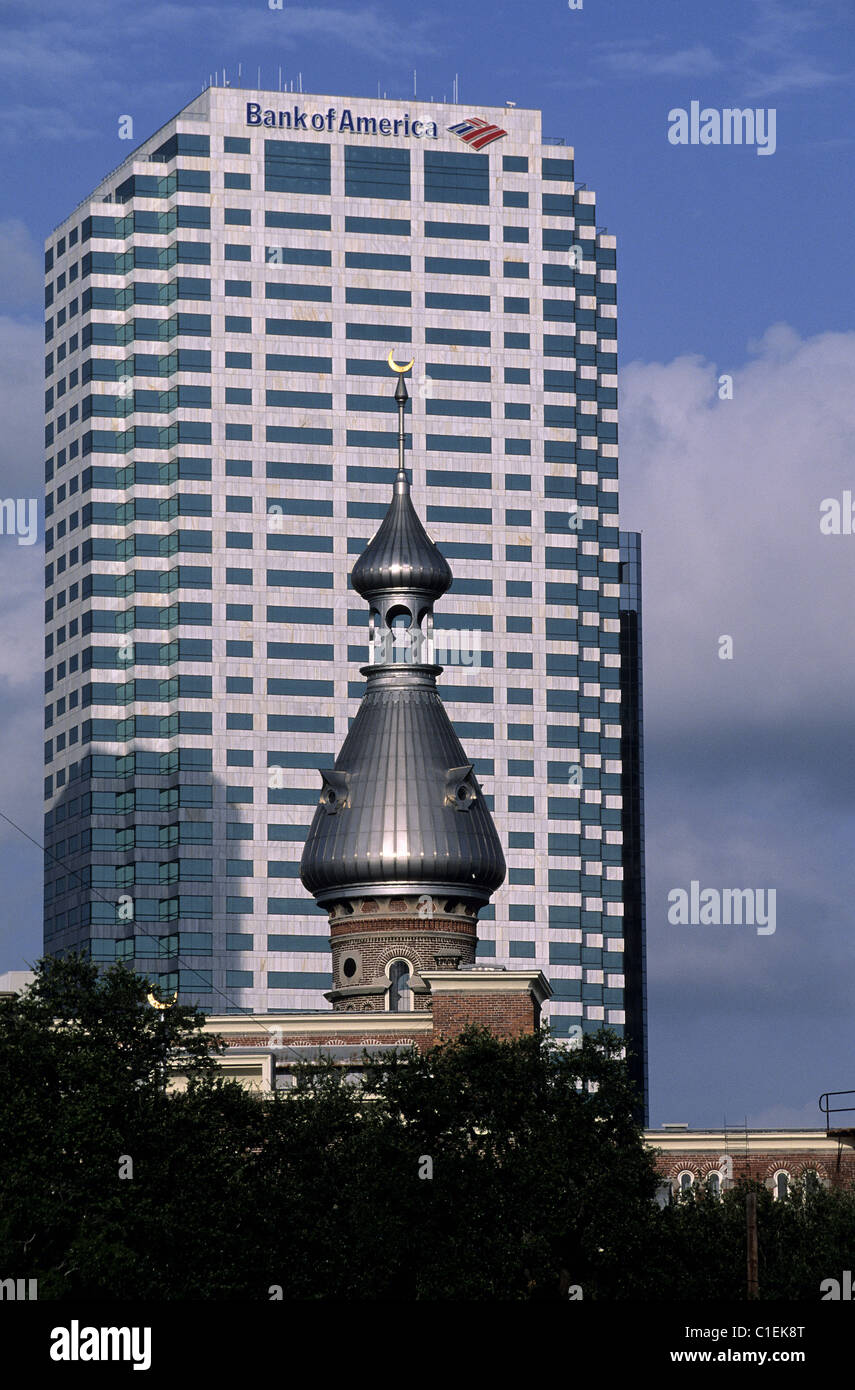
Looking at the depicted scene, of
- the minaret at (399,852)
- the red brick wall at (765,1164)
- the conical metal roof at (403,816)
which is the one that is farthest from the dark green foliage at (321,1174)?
the red brick wall at (765,1164)

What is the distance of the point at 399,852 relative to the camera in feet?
346

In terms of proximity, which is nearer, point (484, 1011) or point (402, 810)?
point (484, 1011)

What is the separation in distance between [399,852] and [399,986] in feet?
16.4

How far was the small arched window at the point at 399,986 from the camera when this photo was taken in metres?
105

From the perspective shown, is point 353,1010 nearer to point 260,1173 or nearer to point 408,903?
point 408,903

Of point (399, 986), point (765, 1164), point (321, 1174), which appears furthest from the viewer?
point (765, 1164)

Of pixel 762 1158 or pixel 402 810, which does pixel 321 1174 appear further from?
pixel 762 1158

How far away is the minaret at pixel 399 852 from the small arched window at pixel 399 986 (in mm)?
37

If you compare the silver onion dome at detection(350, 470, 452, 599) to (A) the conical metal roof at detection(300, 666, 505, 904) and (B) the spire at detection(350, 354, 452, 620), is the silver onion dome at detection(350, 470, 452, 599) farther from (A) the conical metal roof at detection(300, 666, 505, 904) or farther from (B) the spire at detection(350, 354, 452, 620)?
(A) the conical metal roof at detection(300, 666, 505, 904)

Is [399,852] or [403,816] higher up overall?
[403,816]

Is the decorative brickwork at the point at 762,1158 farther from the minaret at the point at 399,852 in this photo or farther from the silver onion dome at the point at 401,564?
the silver onion dome at the point at 401,564

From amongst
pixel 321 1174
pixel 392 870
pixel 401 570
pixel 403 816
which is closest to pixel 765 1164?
pixel 392 870

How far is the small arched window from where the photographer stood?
4151 inches

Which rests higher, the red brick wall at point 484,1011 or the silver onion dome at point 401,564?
the silver onion dome at point 401,564
